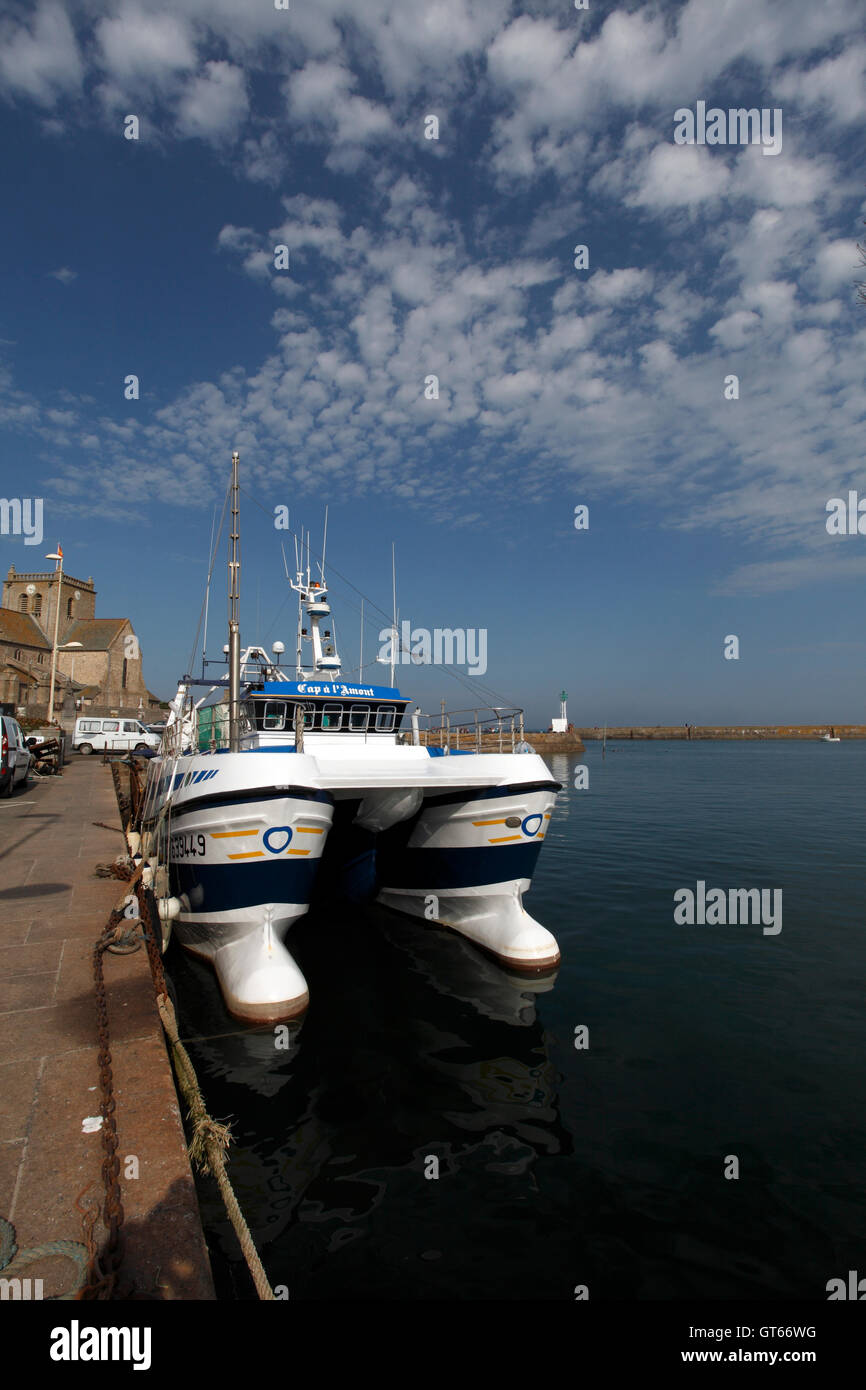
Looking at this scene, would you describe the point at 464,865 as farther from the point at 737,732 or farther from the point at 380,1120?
the point at 737,732

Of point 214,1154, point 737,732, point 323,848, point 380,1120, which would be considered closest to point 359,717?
point 323,848

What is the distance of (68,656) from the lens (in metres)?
72.3

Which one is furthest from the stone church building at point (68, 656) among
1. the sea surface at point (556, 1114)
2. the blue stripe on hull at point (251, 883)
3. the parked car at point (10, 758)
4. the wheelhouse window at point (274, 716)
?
the sea surface at point (556, 1114)

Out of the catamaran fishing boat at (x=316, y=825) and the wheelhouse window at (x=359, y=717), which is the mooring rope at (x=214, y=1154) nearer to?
the catamaran fishing boat at (x=316, y=825)

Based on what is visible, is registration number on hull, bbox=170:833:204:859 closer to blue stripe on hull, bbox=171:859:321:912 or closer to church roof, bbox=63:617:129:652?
blue stripe on hull, bbox=171:859:321:912

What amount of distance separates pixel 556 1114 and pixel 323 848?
4844 mm

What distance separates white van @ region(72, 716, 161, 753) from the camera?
3825cm

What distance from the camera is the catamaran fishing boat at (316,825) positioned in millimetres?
7676

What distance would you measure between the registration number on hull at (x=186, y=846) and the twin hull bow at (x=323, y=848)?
0.08ft

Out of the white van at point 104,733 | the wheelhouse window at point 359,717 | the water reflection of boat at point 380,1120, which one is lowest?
the water reflection of boat at point 380,1120
